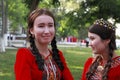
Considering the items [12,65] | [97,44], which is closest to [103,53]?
[97,44]

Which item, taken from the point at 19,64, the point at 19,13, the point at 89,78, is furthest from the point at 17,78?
the point at 19,13

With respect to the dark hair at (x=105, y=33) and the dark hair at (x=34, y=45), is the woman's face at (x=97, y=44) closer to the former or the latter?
the dark hair at (x=105, y=33)

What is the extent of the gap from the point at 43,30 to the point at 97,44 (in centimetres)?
59

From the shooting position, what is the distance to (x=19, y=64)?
3018mm

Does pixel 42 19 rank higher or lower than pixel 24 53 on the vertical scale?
higher

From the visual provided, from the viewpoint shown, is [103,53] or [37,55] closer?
[37,55]

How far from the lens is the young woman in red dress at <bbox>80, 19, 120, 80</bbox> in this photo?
11.2ft

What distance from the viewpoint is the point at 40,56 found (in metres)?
3.15

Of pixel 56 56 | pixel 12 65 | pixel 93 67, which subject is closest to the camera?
pixel 56 56

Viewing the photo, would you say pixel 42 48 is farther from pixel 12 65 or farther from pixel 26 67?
pixel 12 65

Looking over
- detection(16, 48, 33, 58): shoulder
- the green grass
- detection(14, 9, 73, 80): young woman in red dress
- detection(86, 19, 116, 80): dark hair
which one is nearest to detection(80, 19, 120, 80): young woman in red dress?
detection(86, 19, 116, 80): dark hair

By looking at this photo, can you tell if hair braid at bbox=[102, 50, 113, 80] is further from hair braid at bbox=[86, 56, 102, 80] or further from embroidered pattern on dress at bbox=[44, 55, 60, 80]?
embroidered pattern on dress at bbox=[44, 55, 60, 80]

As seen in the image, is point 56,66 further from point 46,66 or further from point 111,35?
point 111,35

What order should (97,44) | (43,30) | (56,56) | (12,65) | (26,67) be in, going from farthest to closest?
1. (12,65)
2. (97,44)
3. (56,56)
4. (43,30)
5. (26,67)
